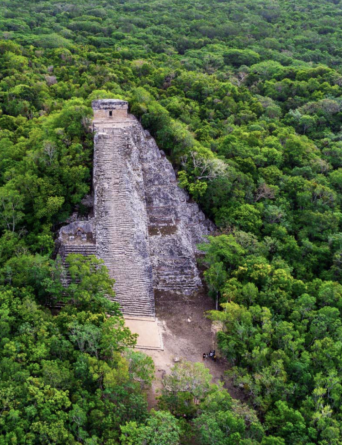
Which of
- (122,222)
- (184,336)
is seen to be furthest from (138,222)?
(184,336)

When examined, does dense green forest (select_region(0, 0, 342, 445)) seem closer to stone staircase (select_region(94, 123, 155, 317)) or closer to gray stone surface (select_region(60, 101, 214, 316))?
gray stone surface (select_region(60, 101, 214, 316))

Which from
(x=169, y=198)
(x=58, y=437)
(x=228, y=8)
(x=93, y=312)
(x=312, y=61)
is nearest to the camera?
(x=58, y=437)

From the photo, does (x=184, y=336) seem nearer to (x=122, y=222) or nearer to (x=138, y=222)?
(x=138, y=222)

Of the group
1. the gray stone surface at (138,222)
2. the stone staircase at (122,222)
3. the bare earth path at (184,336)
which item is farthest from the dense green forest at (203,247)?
the stone staircase at (122,222)

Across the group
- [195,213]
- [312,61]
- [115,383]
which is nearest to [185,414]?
[115,383]

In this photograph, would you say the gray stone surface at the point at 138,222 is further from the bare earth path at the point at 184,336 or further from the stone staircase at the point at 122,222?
the bare earth path at the point at 184,336

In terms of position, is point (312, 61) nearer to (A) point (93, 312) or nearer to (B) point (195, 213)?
(B) point (195, 213)
